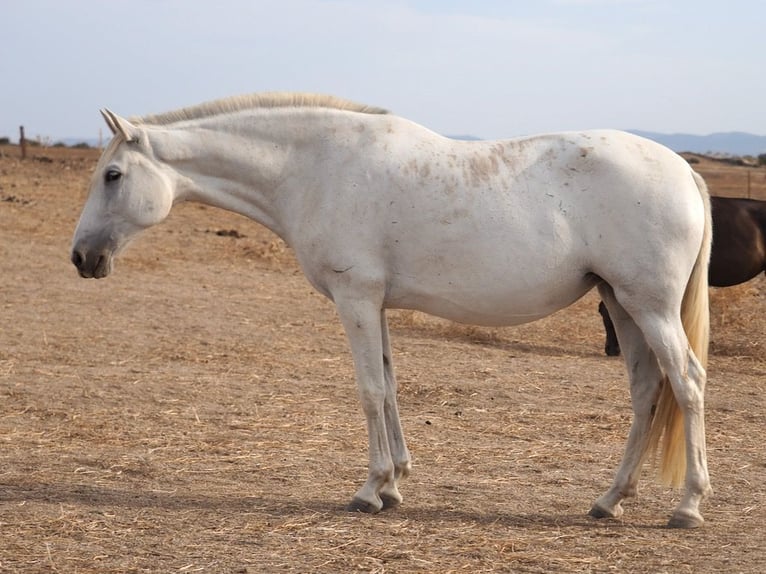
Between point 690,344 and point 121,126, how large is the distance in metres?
2.99

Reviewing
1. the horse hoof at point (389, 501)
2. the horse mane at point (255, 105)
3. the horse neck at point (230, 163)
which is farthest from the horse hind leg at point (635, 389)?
the horse neck at point (230, 163)

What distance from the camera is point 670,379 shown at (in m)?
5.06

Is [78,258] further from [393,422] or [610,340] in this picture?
[610,340]

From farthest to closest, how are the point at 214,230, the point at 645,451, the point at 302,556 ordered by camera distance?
the point at 214,230
the point at 645,451
the point at 302,556

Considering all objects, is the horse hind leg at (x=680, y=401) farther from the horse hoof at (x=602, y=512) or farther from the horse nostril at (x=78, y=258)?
the horse nostril at (x=78, y=258)

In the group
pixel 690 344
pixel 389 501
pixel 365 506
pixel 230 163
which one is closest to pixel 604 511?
pixel 690 344

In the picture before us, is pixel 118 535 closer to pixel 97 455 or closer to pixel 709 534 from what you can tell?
pixel 97 455

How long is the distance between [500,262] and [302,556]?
1.63 meters

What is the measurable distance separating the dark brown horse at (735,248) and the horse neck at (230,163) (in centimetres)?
525

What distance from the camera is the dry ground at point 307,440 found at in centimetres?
466

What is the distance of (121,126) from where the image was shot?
206 inches

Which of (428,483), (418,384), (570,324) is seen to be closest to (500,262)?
(428,483)

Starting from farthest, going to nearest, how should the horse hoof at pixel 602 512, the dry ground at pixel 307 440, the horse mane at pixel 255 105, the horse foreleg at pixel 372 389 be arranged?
the horse mane at pixel 255 105 → the horse hoof at pixel 602 512 → the horse foreleg at pixel 372 389 → the dry ground at pixel 307 440

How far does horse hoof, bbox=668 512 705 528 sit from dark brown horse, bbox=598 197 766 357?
16.0 feet
